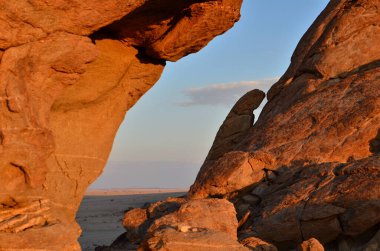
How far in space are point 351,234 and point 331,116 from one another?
4.26 metres

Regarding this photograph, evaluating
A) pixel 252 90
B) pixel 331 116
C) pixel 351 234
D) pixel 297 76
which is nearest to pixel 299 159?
pixel 331 116

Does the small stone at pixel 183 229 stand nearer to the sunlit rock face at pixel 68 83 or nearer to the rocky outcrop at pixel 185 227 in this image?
the rocky outcrop at pixel 185 227

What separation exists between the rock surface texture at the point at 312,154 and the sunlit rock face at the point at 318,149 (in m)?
0.02

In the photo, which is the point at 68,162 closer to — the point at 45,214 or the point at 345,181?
the point at 45,214

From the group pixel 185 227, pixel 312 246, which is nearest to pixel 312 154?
pixel 312 246

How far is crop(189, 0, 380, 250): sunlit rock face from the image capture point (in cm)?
1245

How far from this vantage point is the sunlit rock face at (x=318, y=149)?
12.4 metres

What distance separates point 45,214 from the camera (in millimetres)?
10773

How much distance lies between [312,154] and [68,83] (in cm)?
633

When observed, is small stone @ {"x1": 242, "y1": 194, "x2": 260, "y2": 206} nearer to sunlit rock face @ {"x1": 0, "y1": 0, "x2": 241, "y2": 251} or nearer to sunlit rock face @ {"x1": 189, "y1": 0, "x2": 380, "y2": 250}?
sunlit rock face @ {"x1": 189, "y1": 0, "x2": 380, "y2": 250}

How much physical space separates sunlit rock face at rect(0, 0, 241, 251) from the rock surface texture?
209cm

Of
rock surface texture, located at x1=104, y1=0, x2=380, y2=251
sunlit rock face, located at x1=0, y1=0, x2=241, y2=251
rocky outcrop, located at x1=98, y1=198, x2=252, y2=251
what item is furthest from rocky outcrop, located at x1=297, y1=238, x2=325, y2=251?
sunlit rock face, located at x1=0, y1=0, x2=241, y2=251

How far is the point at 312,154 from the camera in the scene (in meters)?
15.0

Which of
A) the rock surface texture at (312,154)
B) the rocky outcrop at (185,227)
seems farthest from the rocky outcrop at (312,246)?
the rocky outcrop at (185,227)
